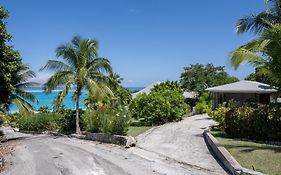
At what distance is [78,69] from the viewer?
24.8 m

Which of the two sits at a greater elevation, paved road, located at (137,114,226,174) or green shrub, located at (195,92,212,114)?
green shrub, located at (195,92,212,114)

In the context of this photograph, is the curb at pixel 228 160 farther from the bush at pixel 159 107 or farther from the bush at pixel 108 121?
the bush at pixel 159 107

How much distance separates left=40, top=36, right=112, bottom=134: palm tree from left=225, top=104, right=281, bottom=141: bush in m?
10.1

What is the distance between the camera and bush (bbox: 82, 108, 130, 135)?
19609 millimetres

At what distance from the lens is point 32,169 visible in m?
11.6

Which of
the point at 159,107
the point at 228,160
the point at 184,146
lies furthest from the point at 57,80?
the point at 228,160

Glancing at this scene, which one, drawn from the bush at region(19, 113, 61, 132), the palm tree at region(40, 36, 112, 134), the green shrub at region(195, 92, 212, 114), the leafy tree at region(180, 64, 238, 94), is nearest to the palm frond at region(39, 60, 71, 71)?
the palm tree at region(40, 36, 112, 134)

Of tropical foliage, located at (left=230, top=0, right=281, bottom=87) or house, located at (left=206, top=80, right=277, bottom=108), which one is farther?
house, located at (left=206, top=80, right=277, bottom=108)

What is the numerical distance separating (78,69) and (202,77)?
90.2ft

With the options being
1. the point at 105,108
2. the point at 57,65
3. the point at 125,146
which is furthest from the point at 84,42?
the point at 125,146

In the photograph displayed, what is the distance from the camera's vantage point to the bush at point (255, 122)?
49.8 feet

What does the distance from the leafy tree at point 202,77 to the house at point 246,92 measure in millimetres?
14038

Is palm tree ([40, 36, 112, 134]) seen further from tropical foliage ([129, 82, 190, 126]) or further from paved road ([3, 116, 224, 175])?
paved road ([3, 116, 224, 175])

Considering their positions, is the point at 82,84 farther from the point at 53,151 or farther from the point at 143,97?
the point at 53,151
